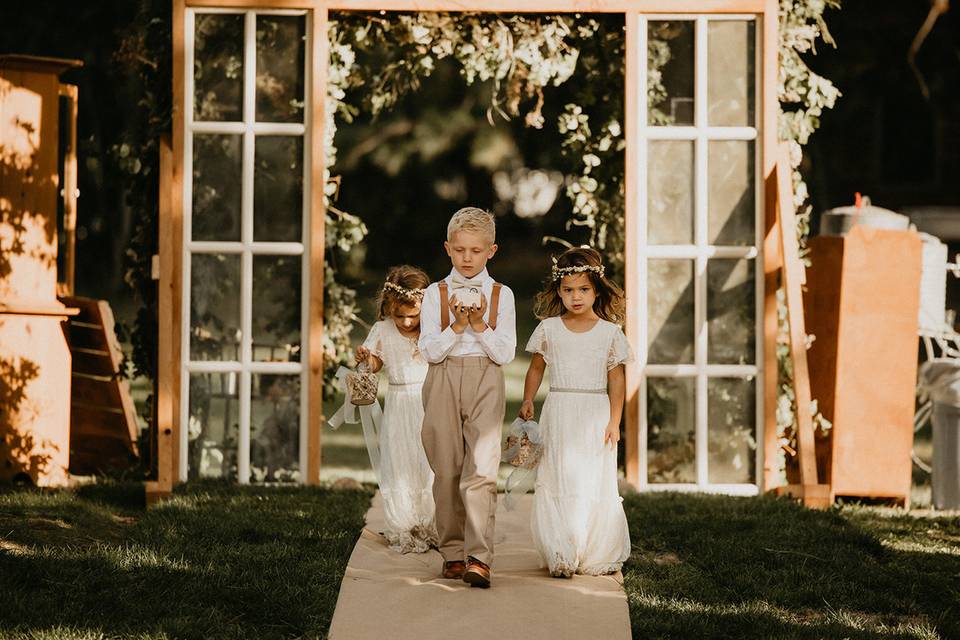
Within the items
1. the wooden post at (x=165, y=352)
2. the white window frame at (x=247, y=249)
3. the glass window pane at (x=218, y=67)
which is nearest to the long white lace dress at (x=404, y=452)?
the wooden post at (x=165, y=352)

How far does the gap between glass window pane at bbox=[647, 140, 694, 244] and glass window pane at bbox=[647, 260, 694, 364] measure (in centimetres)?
17

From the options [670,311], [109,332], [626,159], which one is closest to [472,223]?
[626,159]

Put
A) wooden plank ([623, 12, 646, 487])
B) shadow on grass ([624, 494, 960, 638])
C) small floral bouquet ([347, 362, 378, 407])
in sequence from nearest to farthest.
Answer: shadow on grass ([624, 494, 960, 638]) → small floral bouquet ([347, 362, 378, 407]) → wooden plank ([623, 12, 646, 487])

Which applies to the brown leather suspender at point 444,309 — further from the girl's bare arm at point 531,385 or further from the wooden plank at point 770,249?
the wooden plank at point 770,249

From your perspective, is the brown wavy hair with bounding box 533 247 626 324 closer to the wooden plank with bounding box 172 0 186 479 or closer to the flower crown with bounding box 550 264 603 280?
the flower crown with bounding box 550 264 603 280

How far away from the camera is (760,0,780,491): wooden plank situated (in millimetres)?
7816

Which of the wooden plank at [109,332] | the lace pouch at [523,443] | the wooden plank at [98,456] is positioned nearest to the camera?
the lace pouch at [523,443]

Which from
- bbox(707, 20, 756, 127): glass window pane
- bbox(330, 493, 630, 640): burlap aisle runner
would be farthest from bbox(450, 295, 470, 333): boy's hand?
bbox(707, 20, 756, 127): glass window pane

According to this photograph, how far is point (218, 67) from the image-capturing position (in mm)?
7859

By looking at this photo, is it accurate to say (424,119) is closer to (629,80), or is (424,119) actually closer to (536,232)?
(536,232)

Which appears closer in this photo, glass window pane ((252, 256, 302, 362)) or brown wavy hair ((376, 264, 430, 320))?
brown wavy hair ((376, 264, 430, 320))

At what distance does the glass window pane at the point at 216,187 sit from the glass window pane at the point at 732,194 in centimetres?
278

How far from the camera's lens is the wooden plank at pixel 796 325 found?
24.4 ft

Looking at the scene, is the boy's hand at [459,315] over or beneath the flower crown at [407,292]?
beneath
